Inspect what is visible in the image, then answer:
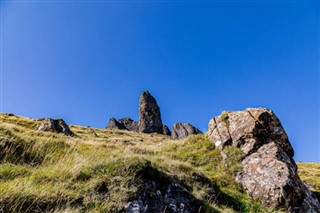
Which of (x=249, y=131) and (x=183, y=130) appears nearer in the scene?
(x=249, y=131)

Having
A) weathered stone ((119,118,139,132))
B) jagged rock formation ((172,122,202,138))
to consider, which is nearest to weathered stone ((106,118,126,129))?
weathered stone ((119,118,139,132))

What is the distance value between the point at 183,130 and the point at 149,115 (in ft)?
63.0

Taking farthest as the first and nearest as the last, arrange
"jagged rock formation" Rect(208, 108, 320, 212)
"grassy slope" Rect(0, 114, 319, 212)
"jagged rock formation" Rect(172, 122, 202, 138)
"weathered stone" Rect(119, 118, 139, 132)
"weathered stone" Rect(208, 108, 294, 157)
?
"weathered stone" Rect(119, 118, 139, 132), "jagged rock formation" Rect(172, 122, 202, 138), "weathered stone" Rect(208, 108, 294, 157), "jagged rock formation" Rect(208, 108, 320, 212), "grassy slope" Rect(0, 114, 319, 212)

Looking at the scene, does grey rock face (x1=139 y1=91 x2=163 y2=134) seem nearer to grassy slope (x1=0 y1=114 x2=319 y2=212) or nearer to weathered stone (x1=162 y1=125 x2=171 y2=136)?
weathered stone (x1=162 y1=125 x2=171 y2=136)

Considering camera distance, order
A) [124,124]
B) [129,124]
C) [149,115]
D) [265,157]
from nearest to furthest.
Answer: [265,157] < [149,115] < [129,124] < [124,124]

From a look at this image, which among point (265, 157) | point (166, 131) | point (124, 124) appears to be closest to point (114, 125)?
point (124, 124)

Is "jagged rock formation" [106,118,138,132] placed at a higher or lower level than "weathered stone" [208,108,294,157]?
higher

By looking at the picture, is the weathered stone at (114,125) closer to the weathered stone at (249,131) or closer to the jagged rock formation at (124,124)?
the jagged rock formation at (124,124)

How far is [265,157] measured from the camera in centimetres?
1366

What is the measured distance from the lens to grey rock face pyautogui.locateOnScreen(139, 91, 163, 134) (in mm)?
123606

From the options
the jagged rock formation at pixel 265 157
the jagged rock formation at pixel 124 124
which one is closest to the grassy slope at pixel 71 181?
the jagged rock formation at pixel 265 157

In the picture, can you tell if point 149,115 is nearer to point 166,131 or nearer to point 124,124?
point 166,131

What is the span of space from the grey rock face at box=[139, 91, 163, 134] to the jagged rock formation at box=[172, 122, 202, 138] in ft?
30.6

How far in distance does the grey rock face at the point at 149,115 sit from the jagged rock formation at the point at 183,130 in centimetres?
933
